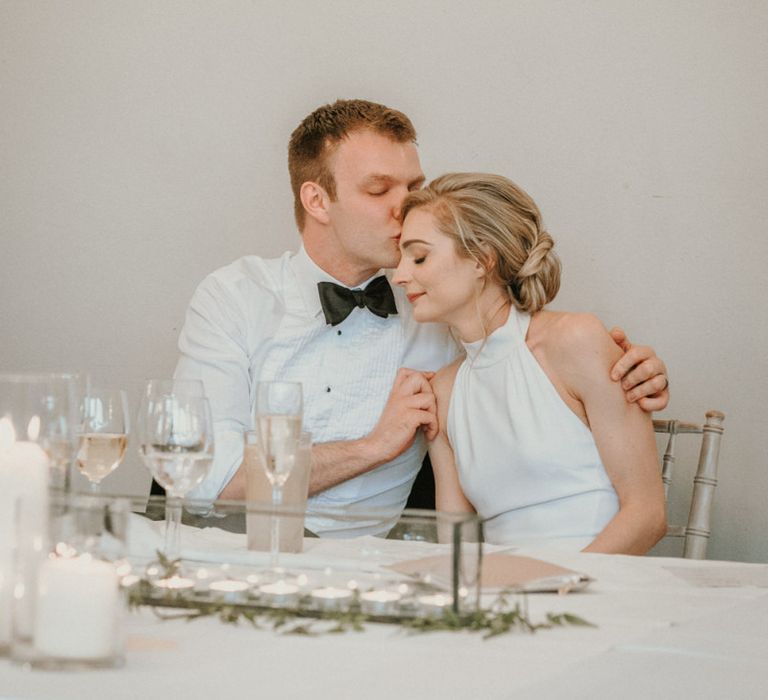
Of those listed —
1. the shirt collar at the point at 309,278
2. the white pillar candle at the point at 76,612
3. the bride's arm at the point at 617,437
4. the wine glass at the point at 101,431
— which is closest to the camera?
the white pillar candle at the point at 76,612

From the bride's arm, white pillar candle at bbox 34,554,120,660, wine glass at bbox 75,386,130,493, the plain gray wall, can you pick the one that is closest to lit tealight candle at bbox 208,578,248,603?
white pillar candle at bbox 34,554,120,660

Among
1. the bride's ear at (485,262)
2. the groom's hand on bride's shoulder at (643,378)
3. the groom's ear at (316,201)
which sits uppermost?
the groom's ear at (316,201)

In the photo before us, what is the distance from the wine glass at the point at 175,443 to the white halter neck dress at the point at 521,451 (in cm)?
113

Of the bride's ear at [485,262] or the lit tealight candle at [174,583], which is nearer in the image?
the lit tealight candle at [174,583]

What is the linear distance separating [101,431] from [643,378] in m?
1.11

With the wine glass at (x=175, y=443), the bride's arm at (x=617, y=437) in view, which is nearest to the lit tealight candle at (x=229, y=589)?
the wine glass at (x=175, y=443)

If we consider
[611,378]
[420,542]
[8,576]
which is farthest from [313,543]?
[611,378]

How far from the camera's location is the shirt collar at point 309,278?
8.62 feet

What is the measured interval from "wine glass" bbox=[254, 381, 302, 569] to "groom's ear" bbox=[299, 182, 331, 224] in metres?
1.39

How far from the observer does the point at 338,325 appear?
2602 mm

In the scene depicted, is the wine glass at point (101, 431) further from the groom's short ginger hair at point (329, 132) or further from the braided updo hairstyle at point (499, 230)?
the groom's short ginger hair at point (329, 132)

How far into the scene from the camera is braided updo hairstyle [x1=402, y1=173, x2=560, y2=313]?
2352mm

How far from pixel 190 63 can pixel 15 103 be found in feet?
1.81

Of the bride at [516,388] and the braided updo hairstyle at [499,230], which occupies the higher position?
the braided updo hairstyle at [499,230]
